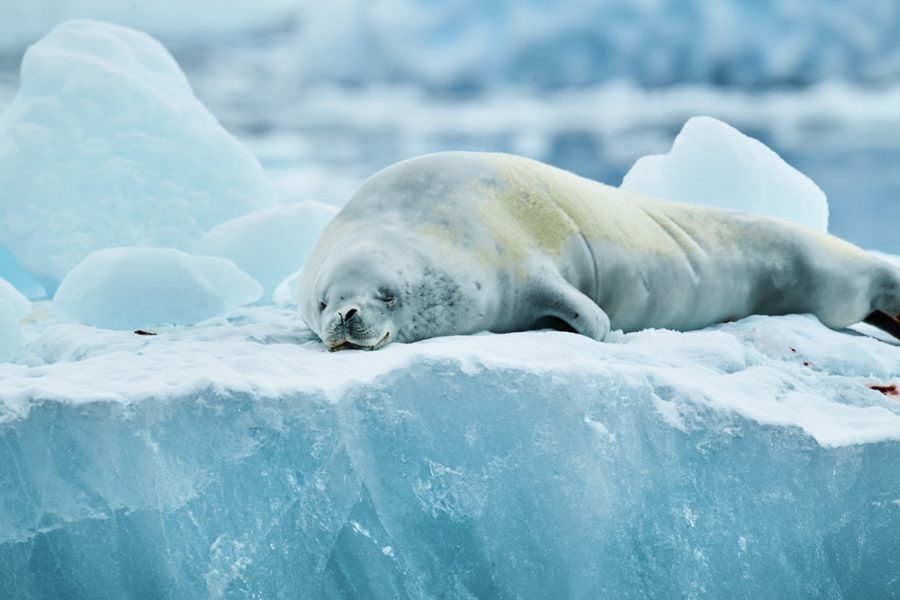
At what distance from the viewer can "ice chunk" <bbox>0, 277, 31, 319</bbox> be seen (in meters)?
4.64

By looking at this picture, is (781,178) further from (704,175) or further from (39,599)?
(39,599)

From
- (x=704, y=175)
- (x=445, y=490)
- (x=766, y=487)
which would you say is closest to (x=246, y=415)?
(x=445, y=490)

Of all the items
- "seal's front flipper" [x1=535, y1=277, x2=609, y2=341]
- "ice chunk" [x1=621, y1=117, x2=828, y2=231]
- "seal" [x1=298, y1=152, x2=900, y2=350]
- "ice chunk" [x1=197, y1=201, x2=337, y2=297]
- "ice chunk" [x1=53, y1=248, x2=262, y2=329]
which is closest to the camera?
"seal" [x1=298, y1=152, x2=900, y2=350]

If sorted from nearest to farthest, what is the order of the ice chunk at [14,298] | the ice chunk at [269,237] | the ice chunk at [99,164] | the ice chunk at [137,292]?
1. the ice chunk at [14,298]
2. the ice chunk at [137,292]
3. the ice chunk at [269,237]
4. the ice chunk at [99,164]

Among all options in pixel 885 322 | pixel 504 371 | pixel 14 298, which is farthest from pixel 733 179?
pixel 504 371

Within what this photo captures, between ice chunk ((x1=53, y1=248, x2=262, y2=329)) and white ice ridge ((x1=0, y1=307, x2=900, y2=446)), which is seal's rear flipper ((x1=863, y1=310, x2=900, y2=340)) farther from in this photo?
ice chunk ((x1=53, y1=248, x2=262, y2=329))

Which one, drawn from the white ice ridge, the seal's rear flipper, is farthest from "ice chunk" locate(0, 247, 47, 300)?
the seal's rear flipper

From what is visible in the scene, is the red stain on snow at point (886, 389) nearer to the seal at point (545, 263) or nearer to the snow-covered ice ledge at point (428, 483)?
the snow-covered ice ledge at point (428, 483)

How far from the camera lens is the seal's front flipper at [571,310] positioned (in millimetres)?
2797

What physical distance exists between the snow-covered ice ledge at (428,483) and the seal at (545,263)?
23.6 inches

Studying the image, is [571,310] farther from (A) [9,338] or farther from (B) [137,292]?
(B) [137,292]

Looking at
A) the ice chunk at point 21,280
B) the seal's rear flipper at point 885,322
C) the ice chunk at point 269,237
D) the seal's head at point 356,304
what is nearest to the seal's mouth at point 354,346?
the seal's head at point 356,304

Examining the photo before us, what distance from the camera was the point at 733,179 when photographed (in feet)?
18.8

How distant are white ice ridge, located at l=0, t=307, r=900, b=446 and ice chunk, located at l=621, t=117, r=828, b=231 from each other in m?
3.07
